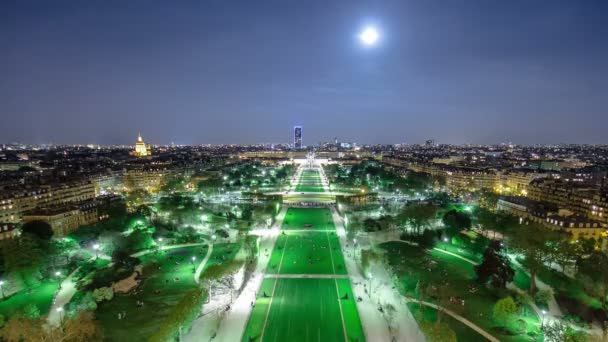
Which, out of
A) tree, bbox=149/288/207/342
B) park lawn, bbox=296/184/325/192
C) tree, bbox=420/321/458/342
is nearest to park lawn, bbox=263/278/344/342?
tree, bbox=149/288/207/342

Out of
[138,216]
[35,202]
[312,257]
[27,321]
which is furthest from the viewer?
[35,202]

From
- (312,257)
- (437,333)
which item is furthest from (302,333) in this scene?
(312,257)

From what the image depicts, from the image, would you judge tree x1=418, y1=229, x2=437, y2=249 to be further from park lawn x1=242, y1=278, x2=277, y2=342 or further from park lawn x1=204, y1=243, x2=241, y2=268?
park lawn x1=204, y1=243, x2=241, y2=268

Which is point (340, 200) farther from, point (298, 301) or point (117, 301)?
point (117, 301)

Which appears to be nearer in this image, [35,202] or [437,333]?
[437,333]

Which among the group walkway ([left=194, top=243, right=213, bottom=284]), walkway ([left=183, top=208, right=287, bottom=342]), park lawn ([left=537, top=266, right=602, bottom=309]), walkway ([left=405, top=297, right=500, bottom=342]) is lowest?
walkway ([left=194, top=243, right=213, bottom=284])

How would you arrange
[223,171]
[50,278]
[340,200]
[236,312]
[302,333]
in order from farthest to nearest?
1. [223,171]
2. [340,200]
3. [50,278]
4. [236,312]
5. [302,333]

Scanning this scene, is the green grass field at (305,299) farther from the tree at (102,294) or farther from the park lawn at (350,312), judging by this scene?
the tree at (102,294)
